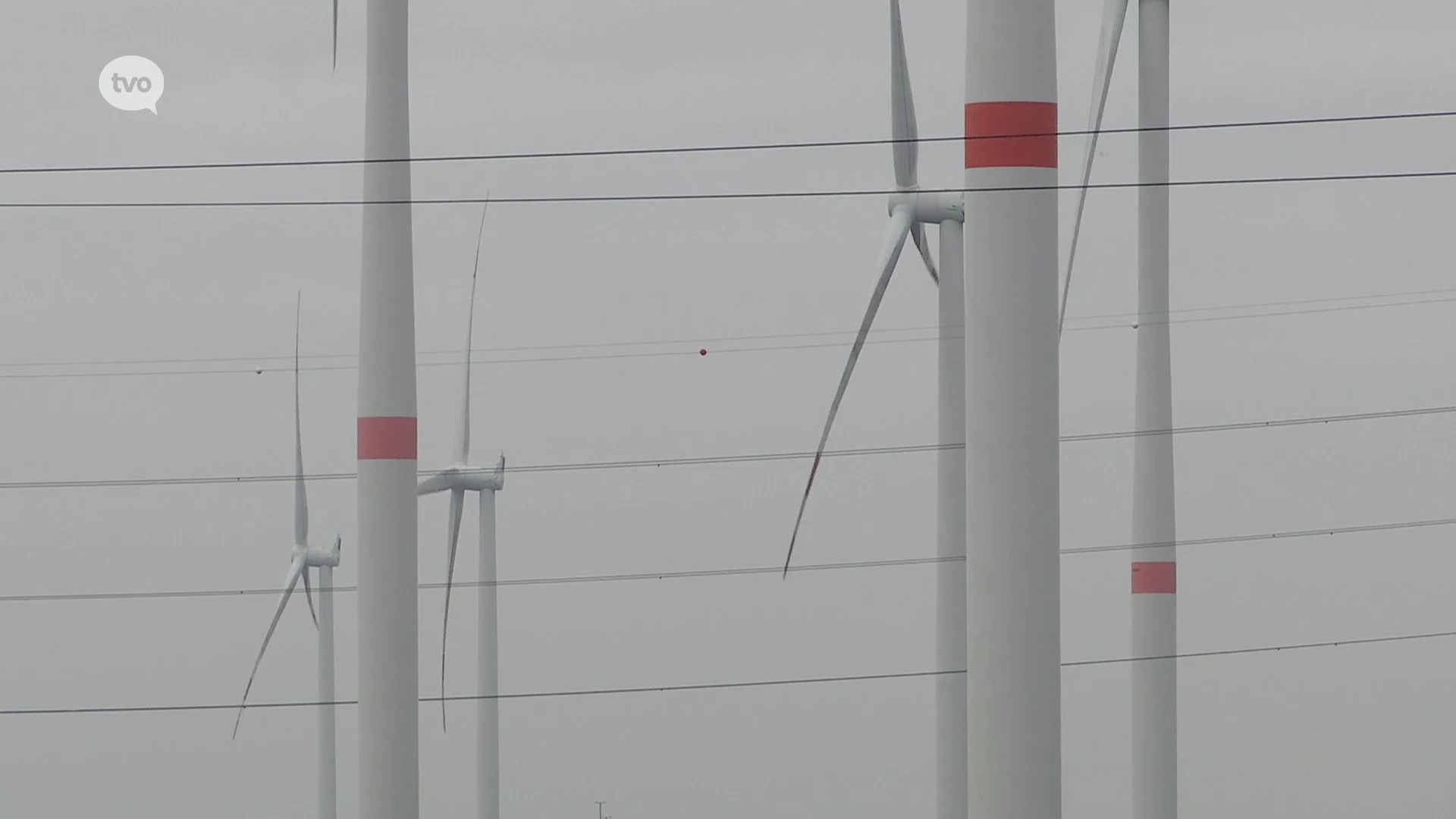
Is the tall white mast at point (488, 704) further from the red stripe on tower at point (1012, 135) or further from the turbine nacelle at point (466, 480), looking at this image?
the red stripe on tower at point (1012, 135)

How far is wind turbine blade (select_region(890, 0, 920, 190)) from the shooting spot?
86.2 ft

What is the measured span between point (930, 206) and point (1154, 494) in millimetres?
4941

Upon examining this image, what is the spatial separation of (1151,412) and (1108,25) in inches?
208

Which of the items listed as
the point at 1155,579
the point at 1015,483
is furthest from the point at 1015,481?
the point at 1155,579

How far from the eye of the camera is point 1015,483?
45.7 feet

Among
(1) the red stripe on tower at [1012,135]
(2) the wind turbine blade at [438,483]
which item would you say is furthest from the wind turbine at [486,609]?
(1) the red stripe on tower at [1012,135]

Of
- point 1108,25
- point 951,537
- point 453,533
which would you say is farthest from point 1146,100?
point 453,533

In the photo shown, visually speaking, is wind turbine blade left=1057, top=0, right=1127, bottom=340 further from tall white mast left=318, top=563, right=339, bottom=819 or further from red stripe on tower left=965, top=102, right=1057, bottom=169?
tall white mast left=318, top=563, right=339, bottom=819

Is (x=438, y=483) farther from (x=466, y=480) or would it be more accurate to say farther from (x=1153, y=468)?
(x=1153, y=468)

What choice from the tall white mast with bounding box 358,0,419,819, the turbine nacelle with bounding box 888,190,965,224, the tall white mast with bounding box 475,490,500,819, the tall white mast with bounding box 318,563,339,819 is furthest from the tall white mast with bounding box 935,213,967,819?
the tall white mast with bounding box 318,563,339,819

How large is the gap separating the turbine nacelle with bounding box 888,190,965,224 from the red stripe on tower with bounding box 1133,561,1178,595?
5.29 m

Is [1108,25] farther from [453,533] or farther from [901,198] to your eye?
[453,533]

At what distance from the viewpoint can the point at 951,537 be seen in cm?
2245

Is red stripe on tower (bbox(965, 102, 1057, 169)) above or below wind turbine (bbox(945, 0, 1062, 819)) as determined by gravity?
above
